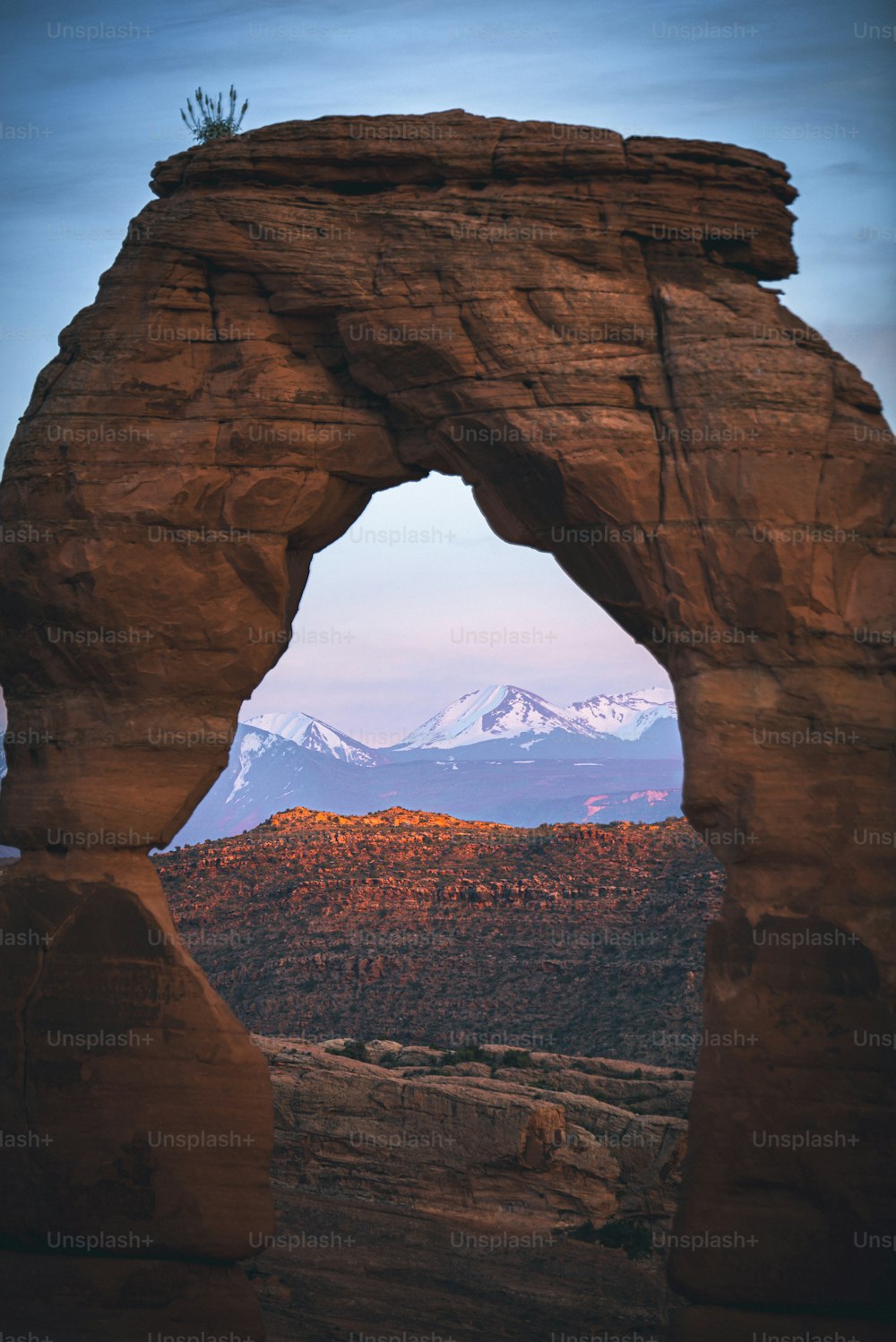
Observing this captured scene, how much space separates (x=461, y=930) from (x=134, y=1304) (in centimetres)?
2527

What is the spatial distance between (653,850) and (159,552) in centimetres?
2919

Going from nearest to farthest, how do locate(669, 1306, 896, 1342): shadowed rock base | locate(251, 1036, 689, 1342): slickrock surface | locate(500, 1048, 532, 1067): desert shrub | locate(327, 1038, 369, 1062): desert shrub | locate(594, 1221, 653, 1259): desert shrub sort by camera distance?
1. locate(669, 1306, 896, 1342): shadowed rock base
2. locate(251, 1036, 689, 1342): slickrock surface
3. locate(594, 1221, 653, 1259): desert shrub
4. locate(500, 1048, 532, 1067): desert shrub
5. locate(327, 1038, 369, 1062): desert shrub

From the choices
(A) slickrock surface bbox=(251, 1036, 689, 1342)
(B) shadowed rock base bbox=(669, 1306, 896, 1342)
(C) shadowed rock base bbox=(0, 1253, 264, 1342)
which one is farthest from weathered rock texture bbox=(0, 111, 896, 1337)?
(A) slickrock surface bbox=(251, 1036, 689, 1342)

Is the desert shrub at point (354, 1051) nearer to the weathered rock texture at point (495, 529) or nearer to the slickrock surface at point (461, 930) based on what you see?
the slickrock surface at point (461, 930)

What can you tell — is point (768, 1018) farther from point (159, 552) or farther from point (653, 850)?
point (653, 850)

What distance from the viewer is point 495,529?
14883 mm

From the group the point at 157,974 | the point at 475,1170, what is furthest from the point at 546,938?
the point at 157,974

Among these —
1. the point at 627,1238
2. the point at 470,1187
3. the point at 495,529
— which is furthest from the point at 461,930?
the point at 495,529

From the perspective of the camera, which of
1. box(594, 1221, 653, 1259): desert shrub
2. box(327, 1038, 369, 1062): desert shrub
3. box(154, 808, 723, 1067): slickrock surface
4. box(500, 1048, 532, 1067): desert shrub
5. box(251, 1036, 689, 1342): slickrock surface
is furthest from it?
box(154, 808, 723, 1067): slickrock surface

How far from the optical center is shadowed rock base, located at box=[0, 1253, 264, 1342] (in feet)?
45.5

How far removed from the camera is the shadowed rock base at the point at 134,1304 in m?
13.9

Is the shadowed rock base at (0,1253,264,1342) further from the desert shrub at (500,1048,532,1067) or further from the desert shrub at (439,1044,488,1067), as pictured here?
the desert shrub at (500,1048,532,1067)

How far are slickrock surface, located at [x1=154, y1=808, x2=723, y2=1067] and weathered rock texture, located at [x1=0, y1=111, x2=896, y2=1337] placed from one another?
18.8m

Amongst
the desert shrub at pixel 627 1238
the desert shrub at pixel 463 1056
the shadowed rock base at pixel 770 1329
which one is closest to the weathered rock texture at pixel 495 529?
the shadowed rock base at pixel 770 1329
